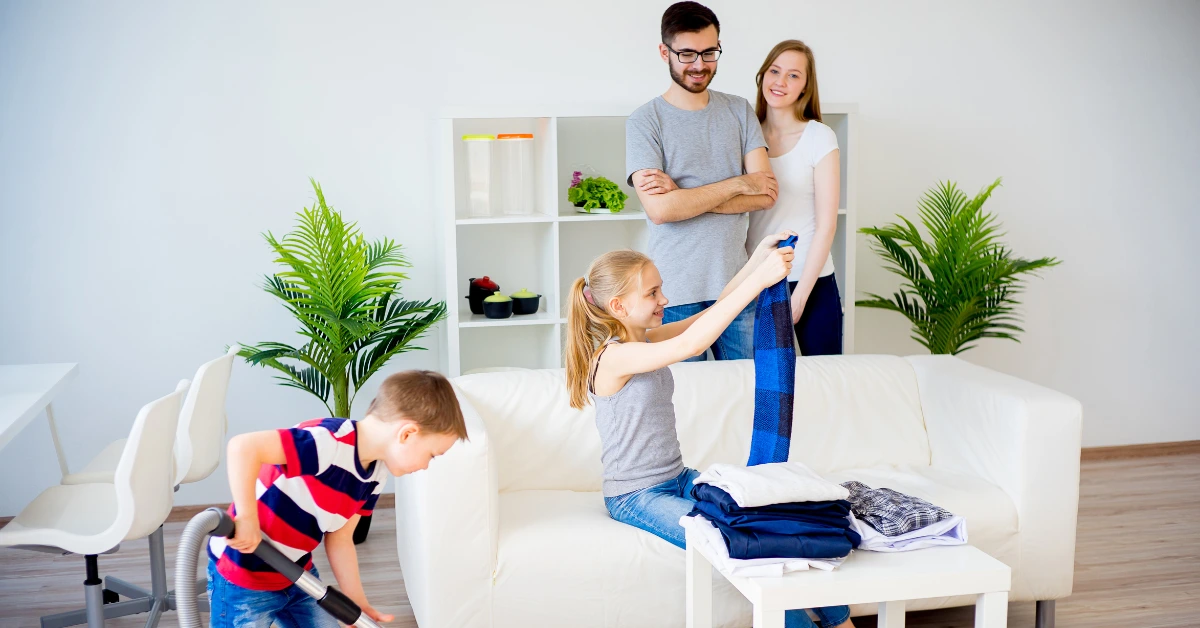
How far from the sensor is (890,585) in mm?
1865

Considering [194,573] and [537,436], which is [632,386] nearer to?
[537,436]

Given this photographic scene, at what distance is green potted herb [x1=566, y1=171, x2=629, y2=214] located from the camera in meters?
3.54

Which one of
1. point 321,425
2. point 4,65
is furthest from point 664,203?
point 4,65

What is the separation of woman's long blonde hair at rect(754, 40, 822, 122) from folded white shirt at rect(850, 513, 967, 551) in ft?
5.27

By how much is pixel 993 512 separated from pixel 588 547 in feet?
3.50

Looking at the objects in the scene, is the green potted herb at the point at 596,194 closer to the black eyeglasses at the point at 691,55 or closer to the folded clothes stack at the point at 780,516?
the black eyeglasses at the point at 691,55

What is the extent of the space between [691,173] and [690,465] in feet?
2.89

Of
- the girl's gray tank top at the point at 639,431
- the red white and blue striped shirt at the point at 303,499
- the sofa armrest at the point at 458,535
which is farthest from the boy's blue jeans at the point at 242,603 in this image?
the girl's gray tank top at the point at 639,431

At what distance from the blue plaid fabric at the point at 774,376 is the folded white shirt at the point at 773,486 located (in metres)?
0.23

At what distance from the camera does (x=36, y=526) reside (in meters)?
2.38

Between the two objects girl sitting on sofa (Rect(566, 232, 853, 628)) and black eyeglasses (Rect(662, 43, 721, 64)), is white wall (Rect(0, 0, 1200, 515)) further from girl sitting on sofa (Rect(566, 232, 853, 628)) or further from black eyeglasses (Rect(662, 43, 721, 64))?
girl sitting on sofa (Rect(566, 232, 853, 628))

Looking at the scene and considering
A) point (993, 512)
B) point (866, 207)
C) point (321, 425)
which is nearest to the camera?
point (321, 425)

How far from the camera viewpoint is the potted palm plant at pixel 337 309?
319cm

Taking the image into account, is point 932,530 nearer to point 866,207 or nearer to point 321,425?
point 321,425
